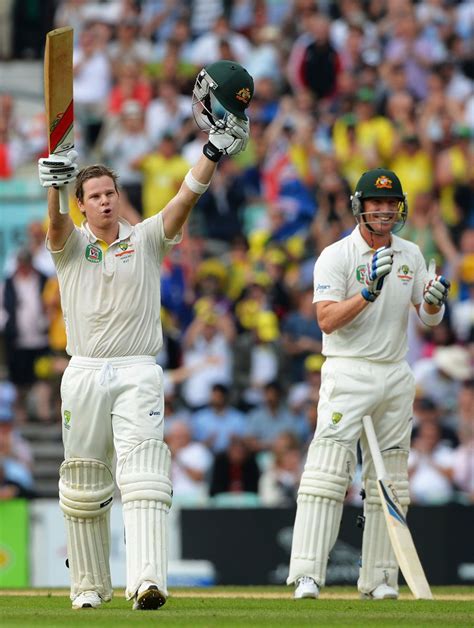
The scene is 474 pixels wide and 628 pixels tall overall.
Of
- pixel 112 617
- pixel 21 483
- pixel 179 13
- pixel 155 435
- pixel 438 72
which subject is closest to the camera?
pixel 112 617

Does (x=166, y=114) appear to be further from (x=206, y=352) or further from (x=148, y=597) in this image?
(x=148, y=597)

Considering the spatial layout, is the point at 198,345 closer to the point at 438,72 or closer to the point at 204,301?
the point at 204,301

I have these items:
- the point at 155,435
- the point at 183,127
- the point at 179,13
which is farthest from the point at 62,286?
the point at 179,13

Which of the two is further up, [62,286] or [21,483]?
[62,286]

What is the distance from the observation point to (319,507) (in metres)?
7.67

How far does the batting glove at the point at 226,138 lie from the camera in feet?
23.0

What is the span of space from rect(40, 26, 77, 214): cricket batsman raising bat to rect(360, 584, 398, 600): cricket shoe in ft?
8.79

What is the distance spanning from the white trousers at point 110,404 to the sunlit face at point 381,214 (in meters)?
1.53

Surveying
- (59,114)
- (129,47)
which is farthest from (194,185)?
(129,47)

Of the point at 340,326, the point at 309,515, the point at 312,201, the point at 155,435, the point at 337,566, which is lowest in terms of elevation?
the point at 337,566

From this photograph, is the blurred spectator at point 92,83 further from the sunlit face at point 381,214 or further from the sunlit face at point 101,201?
the sunlit face at point 101,201

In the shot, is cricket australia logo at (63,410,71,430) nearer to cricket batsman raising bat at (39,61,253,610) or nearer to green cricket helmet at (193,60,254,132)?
cricket batsman raising bat at (39,61,253,610)

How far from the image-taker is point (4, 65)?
56.3 feet

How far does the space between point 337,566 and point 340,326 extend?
4049 millimetres
